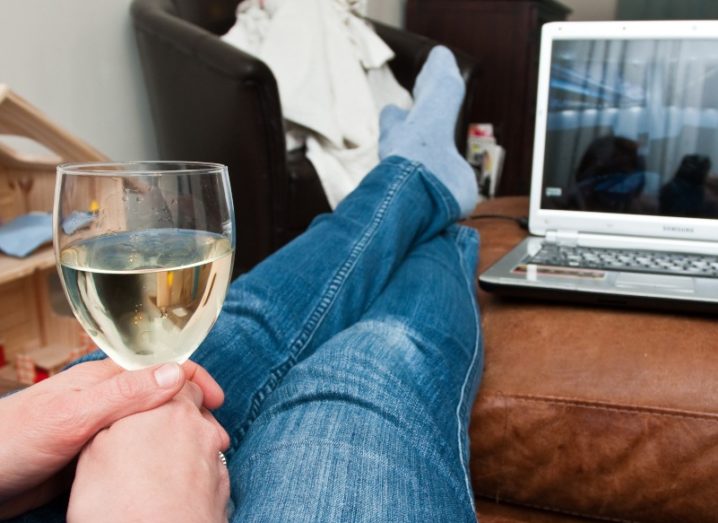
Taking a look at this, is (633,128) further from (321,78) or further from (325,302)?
(321,78)

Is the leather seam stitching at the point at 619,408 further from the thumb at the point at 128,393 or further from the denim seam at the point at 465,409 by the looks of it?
the thumb at the point at 128,393

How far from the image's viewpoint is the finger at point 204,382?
16.5 inches

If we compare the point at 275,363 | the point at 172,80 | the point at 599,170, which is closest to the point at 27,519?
the point at 275,363

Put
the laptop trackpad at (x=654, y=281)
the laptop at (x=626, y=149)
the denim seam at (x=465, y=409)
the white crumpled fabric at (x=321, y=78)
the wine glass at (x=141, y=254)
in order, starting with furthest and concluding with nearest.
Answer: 1. the white crumpled fabric at (x=321, y=78)
2. the laptop at (x=626, y=149)
3. the laptop trackpad at (x=654, y=281)
4. the denim seam at (x=465, y=409)
5. the wine glass at (x=141, y=254)

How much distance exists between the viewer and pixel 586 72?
3.14ft

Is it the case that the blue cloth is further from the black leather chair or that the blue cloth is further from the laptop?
the laptop

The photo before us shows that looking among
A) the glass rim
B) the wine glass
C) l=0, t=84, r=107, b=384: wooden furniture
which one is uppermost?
the glass rim

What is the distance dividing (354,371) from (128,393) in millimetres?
195

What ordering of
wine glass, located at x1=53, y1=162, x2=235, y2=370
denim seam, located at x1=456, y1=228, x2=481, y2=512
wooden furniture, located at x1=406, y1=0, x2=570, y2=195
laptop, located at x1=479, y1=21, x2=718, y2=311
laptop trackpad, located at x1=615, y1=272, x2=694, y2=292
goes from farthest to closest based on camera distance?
wooden furniture, located at x1=406, y1=0, x2=570, y2=195
laptop, located at x1=479, y1=21, x2=718, y2=311
laptop trackpad, located at x1=615, y1=272, x2=694, y2=292
denim seam, located at x1=456, y1=228, x2=481, y2=512
wine glass, located at x1=53, y1=162, x2=235, y2=370

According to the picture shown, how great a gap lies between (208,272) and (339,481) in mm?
157

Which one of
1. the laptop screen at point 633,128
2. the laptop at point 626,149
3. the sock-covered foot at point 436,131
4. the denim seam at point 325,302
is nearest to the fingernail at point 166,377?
the denim seam at point 325,302

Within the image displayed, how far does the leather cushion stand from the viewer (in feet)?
1.82

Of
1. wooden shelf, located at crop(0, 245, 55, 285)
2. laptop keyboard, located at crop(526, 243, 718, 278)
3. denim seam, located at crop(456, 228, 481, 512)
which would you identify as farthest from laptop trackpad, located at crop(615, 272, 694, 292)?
wooden shelf, located at crop(0, 245, 55, 285)

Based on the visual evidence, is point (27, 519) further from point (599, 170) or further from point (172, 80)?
point (172, 80)
